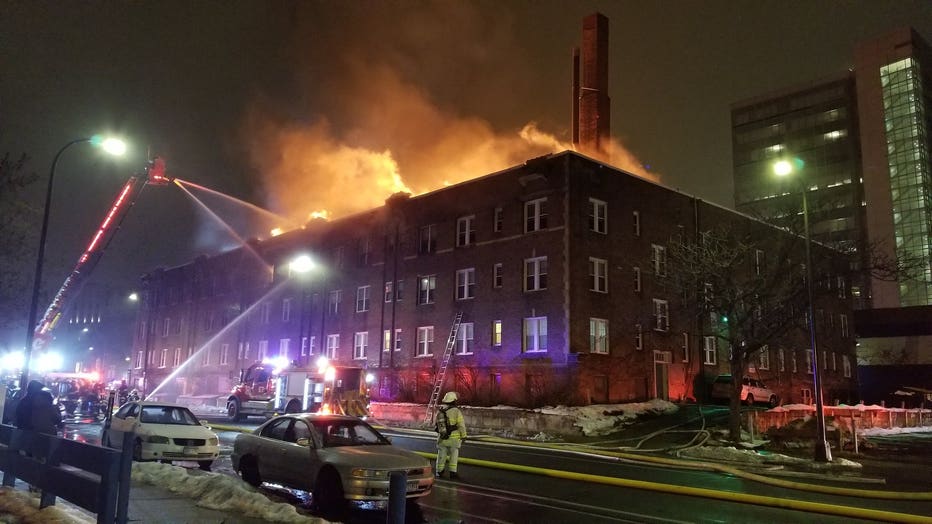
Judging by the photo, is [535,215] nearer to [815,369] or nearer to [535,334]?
[535,334]

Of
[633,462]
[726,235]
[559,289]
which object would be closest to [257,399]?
[559,289]

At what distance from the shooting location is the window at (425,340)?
36.2 m

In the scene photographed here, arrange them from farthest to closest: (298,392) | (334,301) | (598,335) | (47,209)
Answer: (334,301)
(598,335)
(298,392)
(47,209)

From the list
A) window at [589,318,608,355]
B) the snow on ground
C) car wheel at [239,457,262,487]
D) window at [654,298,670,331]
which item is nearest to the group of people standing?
the snow on ground

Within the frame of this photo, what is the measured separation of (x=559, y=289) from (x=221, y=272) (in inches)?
1426

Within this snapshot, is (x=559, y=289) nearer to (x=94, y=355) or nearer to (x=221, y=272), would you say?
(x=221, y=272)

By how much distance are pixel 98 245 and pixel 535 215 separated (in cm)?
2172

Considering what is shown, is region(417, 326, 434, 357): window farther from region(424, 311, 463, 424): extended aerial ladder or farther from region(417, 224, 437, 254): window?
region(417, 224, 437, 254): window

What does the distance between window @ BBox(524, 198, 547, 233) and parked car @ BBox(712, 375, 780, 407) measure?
1198cm

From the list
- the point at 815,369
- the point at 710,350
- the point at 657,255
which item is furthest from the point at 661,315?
the point at 815,369

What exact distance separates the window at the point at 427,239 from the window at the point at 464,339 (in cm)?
509

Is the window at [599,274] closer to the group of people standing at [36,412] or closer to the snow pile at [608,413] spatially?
the snow pile at [608,413]

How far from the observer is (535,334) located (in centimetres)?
3114

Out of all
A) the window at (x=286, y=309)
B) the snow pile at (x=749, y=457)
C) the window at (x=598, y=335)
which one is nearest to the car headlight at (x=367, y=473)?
the snow pile at (x=749, y=457)
